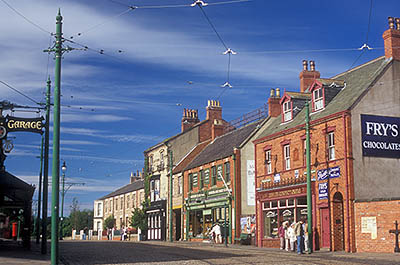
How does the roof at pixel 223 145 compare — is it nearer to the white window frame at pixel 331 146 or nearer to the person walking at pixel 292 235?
the white window frame at pixel 331 146

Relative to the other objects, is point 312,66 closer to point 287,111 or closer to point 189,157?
point 287,111

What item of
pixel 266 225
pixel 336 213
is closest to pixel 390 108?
pixel 336 213

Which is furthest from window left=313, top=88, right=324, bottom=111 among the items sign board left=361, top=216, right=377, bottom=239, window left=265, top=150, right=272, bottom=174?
sign board left=361, top=216, right=377, bottom=239

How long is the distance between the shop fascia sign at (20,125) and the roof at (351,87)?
15.9 m

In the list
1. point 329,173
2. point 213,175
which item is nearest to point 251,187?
point 213,175

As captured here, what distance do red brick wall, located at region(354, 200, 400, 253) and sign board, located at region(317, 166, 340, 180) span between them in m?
2.49

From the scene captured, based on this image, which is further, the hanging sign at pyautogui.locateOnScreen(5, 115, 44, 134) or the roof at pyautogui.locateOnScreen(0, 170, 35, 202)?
the roof at pyautogui.locateOnScreen(0, 170, 35, 202)

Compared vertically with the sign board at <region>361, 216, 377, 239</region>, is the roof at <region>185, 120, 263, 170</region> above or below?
above

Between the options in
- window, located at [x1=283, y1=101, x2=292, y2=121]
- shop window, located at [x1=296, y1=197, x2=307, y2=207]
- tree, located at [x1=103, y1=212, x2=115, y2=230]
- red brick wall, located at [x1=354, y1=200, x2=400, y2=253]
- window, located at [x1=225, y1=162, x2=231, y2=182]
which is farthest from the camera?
tree, located at [x1=103, y1=212, x2=115, y2=230]

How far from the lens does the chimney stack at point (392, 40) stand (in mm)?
30469

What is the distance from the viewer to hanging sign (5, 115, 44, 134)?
23.0 m

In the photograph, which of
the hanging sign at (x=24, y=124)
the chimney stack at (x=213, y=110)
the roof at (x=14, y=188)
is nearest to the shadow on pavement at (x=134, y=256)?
the roof at (x=14, y=188)

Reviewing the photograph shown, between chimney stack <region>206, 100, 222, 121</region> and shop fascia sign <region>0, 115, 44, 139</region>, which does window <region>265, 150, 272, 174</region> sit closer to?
shop fascia sign <region>0, 115, 44, 139</region>

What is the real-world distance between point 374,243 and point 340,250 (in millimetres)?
3221
